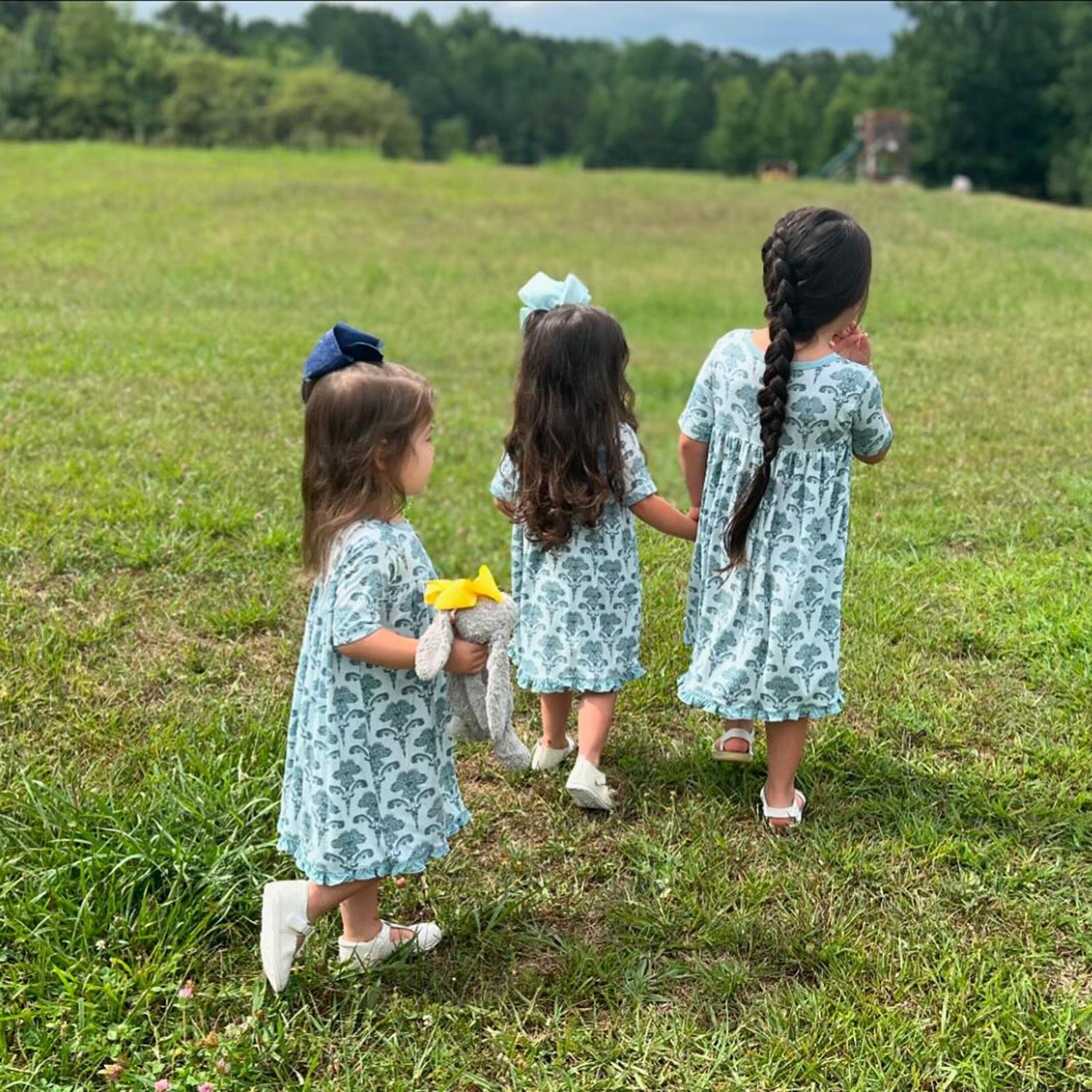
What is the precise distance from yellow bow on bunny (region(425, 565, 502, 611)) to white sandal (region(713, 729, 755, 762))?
4.24 ft

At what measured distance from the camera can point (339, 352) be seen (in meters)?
2.42

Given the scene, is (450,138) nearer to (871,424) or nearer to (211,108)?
(211,108)

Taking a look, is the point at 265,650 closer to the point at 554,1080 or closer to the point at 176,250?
the point at 554,1080

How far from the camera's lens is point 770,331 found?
2.93m

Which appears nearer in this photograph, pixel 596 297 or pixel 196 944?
pixel 196 944

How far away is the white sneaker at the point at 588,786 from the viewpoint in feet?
10.4

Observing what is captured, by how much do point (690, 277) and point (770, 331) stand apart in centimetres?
1401

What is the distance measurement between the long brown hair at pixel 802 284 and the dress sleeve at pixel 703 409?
227mm

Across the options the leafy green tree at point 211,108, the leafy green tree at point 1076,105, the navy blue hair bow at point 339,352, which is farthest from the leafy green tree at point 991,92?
the navy blue hair bow at point 339,352

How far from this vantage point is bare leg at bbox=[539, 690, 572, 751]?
3420 mm

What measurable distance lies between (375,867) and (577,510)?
1.13m

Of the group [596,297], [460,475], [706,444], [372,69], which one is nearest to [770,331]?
[706,444]

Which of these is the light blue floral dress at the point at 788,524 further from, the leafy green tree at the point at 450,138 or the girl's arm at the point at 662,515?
the leafy green tree at the point at 450,138

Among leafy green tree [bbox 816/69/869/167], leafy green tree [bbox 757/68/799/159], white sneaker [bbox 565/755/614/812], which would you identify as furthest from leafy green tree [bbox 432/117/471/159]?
white sneaker [bbox 565/755/614/812]
